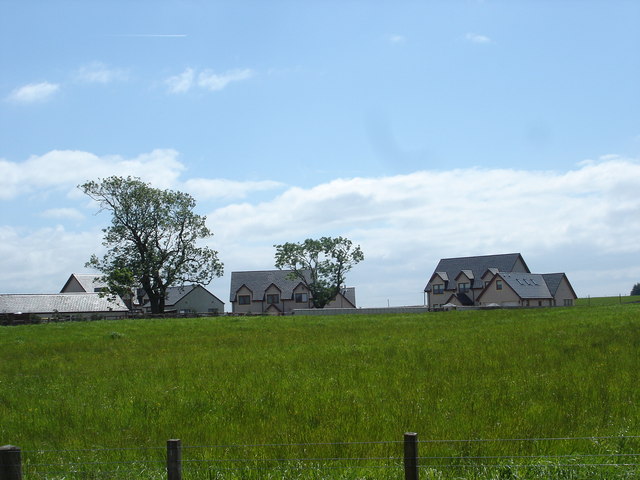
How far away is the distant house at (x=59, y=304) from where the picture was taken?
91812 mm

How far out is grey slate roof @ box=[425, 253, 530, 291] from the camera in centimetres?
10494

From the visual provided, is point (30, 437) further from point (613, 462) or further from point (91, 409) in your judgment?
point (613, 462)

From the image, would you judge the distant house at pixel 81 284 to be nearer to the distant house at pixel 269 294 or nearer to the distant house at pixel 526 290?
the distant house at pixel 269 294

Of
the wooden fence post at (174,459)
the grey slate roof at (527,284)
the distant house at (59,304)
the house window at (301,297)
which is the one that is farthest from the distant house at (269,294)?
the wooden fence post at (174,459)

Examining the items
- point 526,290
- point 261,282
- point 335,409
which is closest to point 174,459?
point 335,409

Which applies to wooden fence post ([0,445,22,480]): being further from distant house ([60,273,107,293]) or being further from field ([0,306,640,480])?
distant house ([60,273,107,293])

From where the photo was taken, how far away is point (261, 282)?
113250mm

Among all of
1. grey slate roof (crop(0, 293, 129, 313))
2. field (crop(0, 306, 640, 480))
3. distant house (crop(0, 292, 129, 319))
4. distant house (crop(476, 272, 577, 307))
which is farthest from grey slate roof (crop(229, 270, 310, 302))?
field (crop(0, 306, 640, 480))

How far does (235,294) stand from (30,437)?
101 m

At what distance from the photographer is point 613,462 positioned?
10.3 m

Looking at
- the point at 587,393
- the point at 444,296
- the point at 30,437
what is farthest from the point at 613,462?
the point at 444,296

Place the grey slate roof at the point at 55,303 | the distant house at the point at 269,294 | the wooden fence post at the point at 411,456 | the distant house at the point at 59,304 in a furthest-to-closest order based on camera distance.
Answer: the distant house at the point at 269,294, the grey slate roof at the point at 55,303, the distant house at the point at 59,304, the wooden fence post at the point at 411,456

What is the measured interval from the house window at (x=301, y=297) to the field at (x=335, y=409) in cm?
8241

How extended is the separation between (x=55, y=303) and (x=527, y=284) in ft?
228
